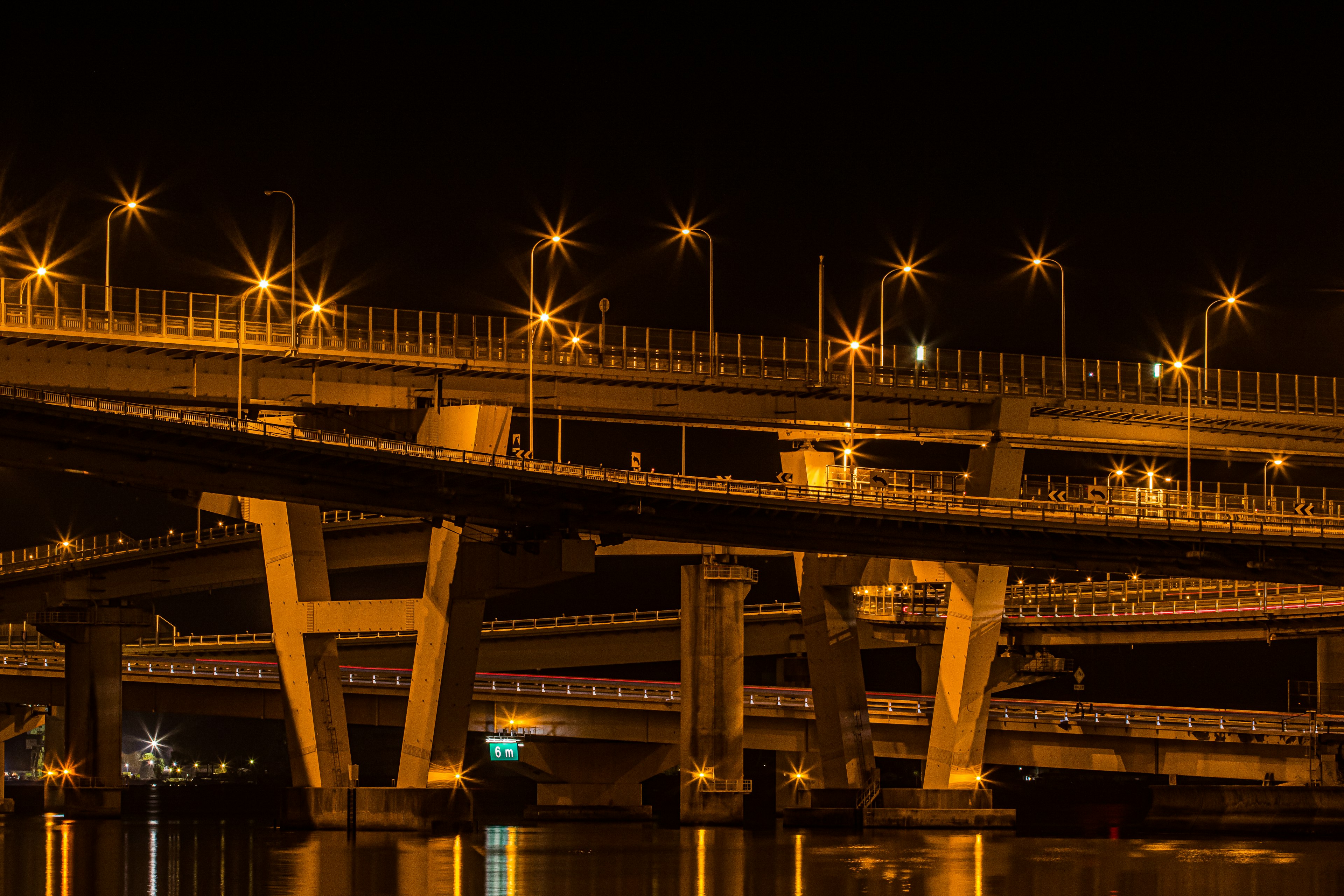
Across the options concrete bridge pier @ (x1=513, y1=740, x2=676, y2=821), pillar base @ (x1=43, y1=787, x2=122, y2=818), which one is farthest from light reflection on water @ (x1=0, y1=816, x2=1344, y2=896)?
concrete bridge pier @ (x1=513, y1=740, x2=676, y2=821)

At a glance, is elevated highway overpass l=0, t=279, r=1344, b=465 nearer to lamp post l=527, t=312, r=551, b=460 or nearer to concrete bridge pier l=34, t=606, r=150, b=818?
lamp post l=527, t=312, r=551, b=460

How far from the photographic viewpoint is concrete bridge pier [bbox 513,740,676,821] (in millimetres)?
97438

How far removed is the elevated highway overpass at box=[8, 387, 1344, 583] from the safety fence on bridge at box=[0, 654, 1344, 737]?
13.0 metres

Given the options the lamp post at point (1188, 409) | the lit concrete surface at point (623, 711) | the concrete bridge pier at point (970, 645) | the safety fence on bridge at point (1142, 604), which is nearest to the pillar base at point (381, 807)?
the lit concrete surface at point (623, 711)

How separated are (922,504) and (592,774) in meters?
30.9

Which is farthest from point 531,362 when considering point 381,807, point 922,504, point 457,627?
point 381,807

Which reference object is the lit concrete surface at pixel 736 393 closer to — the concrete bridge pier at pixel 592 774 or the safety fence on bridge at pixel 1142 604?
the safety fence on bridge at pixel 1142 604

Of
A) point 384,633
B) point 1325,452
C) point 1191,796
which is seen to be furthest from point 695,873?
point 384,633

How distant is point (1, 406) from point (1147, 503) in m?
43.6

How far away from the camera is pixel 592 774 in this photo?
98.7 metres

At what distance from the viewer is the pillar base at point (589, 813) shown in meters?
96.4

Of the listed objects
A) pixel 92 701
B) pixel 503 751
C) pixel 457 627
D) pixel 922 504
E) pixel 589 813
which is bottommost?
pixel 589 813

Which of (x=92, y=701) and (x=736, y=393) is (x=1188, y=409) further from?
(x=92, y=701)

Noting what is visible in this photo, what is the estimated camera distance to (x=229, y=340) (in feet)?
220
